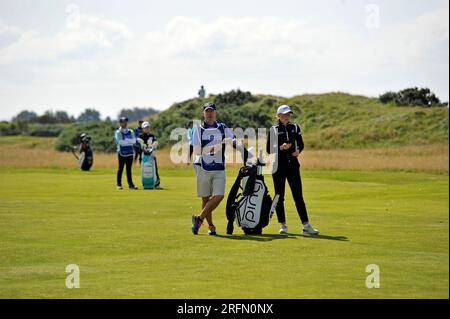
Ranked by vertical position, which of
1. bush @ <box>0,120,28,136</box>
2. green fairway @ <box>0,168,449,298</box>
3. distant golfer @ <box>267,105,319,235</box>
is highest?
bush @ <box>0,120,28,136</box>

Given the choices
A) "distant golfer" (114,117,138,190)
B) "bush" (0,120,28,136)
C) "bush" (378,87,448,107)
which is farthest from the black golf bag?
"bush" (0,120,28,136)

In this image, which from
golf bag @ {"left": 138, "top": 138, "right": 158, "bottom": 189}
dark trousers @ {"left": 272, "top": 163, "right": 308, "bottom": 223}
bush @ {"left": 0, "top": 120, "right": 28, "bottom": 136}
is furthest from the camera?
bush @ {"left": 0, "top": 120, "right": 28, "bottom": 136}

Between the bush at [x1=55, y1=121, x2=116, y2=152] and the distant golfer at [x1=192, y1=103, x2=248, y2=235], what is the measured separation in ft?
230

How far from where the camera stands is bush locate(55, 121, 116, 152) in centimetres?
8955

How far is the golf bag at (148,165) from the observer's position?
31219mm

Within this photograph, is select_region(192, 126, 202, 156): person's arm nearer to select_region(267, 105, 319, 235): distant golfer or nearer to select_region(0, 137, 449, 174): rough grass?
select_region(267, 105, 319, 235): distant golfer

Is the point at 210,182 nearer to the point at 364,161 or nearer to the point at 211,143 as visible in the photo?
the point at 211,143

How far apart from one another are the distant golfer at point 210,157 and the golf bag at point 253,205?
1.17 feet

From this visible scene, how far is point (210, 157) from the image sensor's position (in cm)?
1662

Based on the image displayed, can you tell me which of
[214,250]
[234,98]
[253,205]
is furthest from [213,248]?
[234,98]

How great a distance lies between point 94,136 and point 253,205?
7906 centimetres

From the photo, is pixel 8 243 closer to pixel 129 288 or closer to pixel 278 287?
pixel 129 288
